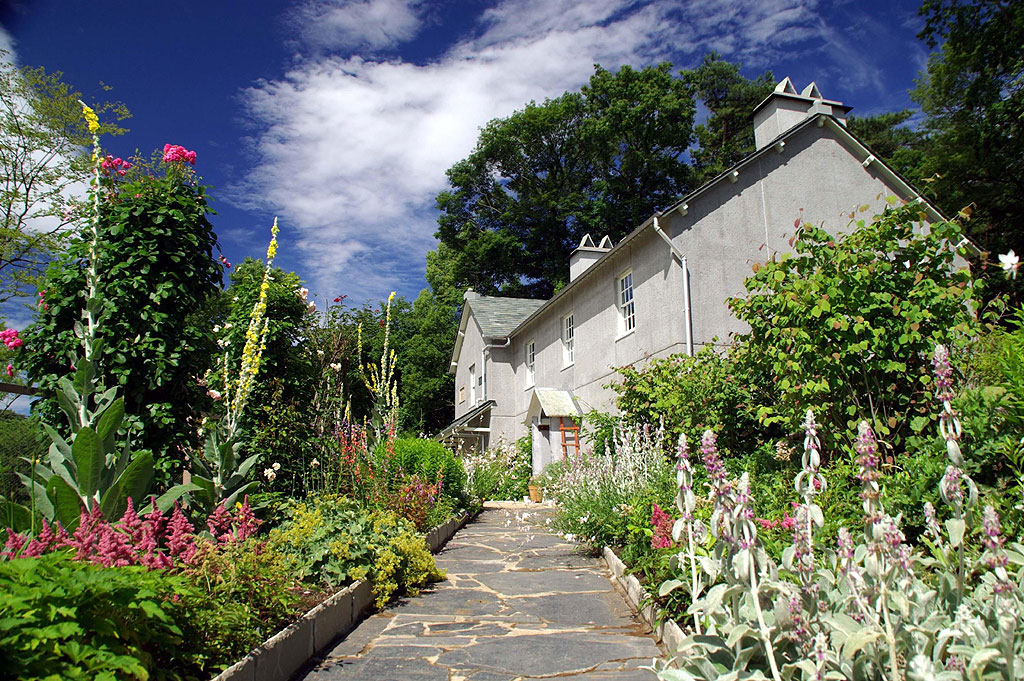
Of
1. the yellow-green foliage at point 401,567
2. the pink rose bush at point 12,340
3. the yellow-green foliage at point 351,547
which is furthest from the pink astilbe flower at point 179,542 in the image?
the pink rose bush at point 12,340

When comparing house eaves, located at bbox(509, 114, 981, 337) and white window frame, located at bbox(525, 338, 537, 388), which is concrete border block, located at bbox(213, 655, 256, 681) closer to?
house eaves, located at bbox(509, 114, 981, 337)

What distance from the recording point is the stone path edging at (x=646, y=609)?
4070 mm

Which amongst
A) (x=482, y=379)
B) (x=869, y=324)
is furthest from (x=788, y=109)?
(x=482, y=379)

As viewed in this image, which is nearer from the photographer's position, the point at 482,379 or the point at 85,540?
the point at 85,540

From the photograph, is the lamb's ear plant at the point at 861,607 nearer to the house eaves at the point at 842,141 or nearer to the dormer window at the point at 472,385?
the house eaves at the point at 842,141

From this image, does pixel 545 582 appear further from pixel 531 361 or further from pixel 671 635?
pixel 531 361

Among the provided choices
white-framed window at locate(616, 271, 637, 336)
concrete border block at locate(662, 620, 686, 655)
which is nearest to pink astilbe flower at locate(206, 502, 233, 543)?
concrete border block at locate(662, 620, 686, 655)

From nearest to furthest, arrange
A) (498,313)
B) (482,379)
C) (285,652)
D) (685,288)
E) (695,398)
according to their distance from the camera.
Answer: (285,652) → (695,398) → (685,288) → (482,379) → (498,313)

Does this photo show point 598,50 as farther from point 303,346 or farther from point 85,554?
point 85,554

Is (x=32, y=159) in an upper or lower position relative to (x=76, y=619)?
upper

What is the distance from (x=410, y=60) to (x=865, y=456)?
29.1 ft

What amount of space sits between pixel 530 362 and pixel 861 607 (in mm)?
19747

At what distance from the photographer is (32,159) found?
663 inches

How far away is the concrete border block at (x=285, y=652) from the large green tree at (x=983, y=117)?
1910cm
